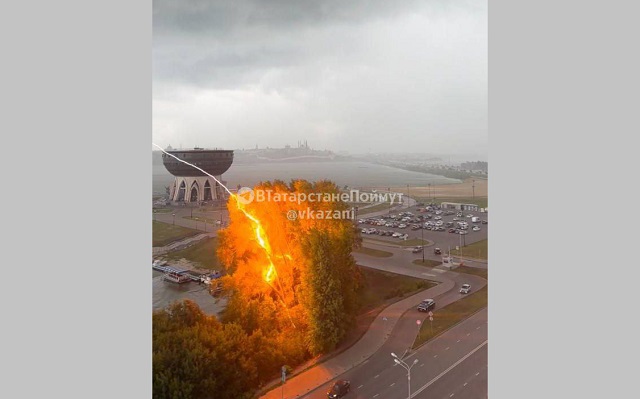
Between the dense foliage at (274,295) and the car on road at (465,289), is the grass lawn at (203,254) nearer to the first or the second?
the dense foliage at (274,295)

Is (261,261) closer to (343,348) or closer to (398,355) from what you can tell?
(343,348)

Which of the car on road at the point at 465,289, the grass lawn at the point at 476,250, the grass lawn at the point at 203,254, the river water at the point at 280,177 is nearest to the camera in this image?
the grass lawn at the point at 476,250

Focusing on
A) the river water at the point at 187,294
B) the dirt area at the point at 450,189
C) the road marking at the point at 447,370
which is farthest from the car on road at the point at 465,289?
the river water at the point at 187,294

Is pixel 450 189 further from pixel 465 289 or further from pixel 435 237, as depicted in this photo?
pixel 465 289

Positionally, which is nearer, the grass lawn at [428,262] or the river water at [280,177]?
the river water at [280,177]

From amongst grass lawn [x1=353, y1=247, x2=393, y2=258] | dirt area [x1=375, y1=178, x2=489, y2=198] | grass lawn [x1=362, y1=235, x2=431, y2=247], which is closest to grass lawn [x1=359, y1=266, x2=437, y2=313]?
grass lawn [x1=353, y1=247, x2=393, y2=258]

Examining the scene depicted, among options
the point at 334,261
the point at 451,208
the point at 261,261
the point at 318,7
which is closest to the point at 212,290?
the point at 261,261

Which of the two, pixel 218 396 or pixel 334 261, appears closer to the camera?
pixel 218 396
